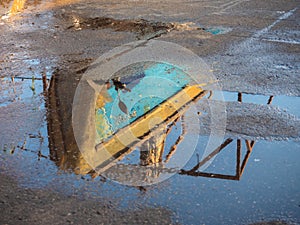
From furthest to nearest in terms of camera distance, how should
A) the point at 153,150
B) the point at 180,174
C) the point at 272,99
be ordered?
the point at 272,99
the point at 153,150
the point at 180,174

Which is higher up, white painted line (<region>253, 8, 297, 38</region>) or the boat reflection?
white painted line (<region>253, 8, 297, 38</region>)

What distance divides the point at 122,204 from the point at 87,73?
3112 mm

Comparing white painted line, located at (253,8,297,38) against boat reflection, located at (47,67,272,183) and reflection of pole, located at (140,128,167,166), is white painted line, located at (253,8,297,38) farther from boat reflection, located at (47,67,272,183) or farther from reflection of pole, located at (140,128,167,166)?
reflection of pole, located at (140,128,167,166)

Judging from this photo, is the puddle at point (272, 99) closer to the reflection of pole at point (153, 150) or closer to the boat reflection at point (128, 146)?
the boat reflection at point (128, 146)

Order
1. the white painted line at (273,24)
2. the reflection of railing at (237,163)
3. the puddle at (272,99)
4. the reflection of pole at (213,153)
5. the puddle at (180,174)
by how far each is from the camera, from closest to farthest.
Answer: the puddle at (180,174) → the reflection of railing at (237,163) → the reflection of pole at (213,153) → the puddle at (272,99) → the white painted line at (273,24)

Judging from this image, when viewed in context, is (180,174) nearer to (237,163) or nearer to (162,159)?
(162,159)

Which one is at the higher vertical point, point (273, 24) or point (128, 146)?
point (273, 24)

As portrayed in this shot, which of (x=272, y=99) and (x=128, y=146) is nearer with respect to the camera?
(x=128, y=146)

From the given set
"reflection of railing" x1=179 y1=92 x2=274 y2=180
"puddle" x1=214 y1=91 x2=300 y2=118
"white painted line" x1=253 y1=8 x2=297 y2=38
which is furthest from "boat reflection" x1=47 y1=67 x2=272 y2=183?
"white painted line" x1=253 y1=8 x2=297 y2=38

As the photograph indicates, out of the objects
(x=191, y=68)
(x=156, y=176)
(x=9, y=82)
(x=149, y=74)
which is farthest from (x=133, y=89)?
(x=156, y=176)

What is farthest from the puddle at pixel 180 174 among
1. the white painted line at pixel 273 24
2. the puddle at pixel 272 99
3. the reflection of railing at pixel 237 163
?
the white painted line at pixel 273 24

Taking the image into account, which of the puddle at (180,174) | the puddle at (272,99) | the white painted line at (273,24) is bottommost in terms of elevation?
the puddle at (180,174)

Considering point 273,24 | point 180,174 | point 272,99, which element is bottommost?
point 180,174

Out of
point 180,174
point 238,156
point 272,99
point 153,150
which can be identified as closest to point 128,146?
point 153,150
